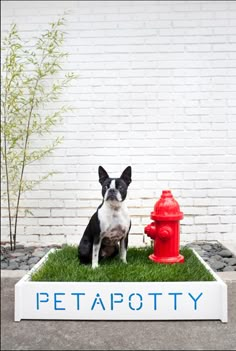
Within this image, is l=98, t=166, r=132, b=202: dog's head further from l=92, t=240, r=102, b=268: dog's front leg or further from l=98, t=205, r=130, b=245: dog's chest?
l=92, t=240, r=102, b=268: dog's front leg

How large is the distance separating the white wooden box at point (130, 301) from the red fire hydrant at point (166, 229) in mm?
311

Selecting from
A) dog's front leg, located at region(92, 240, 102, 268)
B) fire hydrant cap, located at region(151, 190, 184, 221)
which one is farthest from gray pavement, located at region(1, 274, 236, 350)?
fire hydrant cap, located at region(151, 190, 184, 221)

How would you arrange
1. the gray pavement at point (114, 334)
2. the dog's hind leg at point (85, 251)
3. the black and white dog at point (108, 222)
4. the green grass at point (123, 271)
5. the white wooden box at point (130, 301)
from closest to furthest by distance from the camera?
the gray pavement at point (114, 334)
the white wooden box at point (130, 301)
the green grass at point (123, 271)
the black and white dog at point (108, 222)
the dog's hind leg at point (85, 251)

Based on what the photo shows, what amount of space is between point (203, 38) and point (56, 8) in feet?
2.40

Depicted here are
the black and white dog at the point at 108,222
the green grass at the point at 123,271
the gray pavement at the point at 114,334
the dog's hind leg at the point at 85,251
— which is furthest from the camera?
the dog's hind leg at the point at 85,251

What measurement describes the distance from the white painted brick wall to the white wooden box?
1.32 ft

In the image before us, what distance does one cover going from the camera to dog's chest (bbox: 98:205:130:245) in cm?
179

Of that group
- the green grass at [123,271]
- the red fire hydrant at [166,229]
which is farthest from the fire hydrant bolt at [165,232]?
the green grass at [123,271]

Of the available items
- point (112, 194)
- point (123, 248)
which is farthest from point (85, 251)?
point (112, 194)

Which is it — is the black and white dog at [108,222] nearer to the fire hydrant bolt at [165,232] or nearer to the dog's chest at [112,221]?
the dog's chest at [112,221]

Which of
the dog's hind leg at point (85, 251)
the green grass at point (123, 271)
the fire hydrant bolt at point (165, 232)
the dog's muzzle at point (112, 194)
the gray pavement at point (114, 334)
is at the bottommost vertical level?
the gray pavement at point (114, 334)

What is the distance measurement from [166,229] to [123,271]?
264 mm

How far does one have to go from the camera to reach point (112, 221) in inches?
70.7

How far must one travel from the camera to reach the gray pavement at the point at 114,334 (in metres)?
1.36
